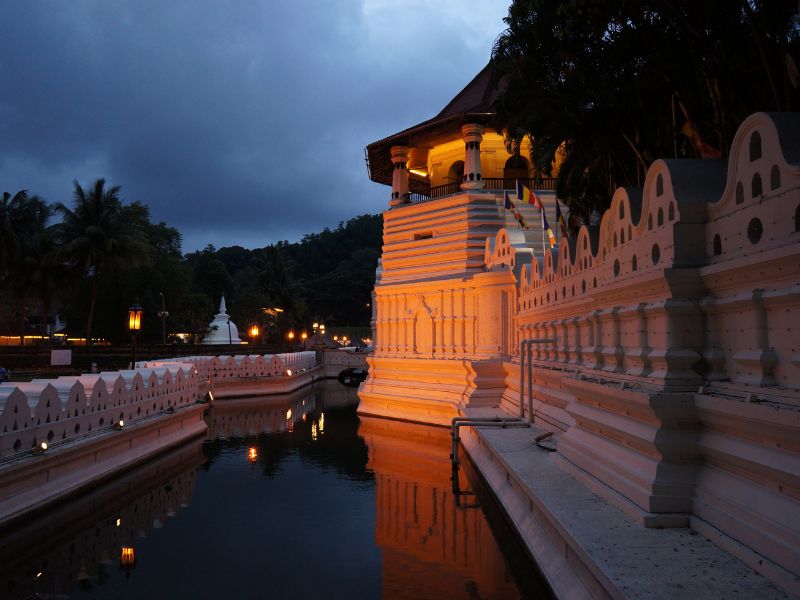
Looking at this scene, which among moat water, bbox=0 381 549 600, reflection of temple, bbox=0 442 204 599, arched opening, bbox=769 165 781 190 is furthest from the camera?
reflection of temple, bbox=0 442 204 599

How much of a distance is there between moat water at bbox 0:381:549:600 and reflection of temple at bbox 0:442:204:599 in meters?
0.02

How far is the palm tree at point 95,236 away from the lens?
36.5m

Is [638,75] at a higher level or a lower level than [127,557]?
higher

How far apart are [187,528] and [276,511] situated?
1325 mm

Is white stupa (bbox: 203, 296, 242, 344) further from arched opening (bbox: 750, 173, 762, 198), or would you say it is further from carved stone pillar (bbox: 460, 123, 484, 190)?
arched opening (bbox: 750, 173, 762, 198)

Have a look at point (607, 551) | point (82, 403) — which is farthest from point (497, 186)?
point (607, 551)

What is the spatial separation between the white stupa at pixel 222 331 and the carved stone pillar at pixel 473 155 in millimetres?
30718

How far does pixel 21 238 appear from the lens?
37656 mm

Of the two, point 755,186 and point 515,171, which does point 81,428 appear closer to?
point 755,186

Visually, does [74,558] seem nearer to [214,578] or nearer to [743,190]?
[214,578]

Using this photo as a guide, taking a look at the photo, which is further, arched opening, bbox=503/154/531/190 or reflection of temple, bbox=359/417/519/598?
arched opening, bbox=503/154/531/190

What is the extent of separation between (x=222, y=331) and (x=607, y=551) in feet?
152

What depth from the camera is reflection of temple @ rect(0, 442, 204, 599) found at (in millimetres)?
6559

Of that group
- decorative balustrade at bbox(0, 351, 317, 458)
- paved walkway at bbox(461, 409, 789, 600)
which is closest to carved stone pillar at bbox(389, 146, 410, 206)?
decorative balustrade at bbox(0, 351, 317, 458)
